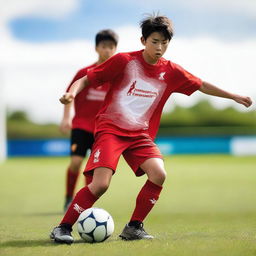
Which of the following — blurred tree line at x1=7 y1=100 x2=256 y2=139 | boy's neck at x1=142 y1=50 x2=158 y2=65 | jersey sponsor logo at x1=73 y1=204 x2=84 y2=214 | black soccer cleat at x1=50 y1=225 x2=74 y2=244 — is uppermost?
boy's neck at x1=142 y1=50 x2=158 y2=65

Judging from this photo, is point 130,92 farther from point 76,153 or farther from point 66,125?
point 76,153

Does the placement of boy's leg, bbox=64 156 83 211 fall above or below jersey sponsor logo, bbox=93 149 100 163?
below

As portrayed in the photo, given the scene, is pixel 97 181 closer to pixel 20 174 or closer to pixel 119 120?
pixel 119 120

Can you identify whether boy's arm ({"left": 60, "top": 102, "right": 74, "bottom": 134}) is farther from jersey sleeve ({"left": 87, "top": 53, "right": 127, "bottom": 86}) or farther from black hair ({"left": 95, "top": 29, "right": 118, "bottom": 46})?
jersey sleeve ({"left": 87, "top": 53, "right": 127, "bottom": 86})

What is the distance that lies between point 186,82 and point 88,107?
3.37 metres

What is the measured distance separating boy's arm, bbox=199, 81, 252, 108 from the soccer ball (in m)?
1.61

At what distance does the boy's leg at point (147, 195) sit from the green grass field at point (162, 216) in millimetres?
140

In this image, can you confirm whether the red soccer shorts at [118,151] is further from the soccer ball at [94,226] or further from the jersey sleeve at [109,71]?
the jersey sleeve at [109,71]

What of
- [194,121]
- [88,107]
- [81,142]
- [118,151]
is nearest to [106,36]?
[88,107]

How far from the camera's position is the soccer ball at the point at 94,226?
538 centimetres

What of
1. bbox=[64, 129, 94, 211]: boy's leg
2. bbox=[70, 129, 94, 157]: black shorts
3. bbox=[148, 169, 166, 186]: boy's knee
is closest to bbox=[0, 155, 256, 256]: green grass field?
bbox=[64, 129, 94, 211]: boy's leg

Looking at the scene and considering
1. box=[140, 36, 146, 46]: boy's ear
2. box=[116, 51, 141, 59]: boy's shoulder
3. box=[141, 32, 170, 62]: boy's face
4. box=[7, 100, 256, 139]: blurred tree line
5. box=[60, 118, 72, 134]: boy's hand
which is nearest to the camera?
box=[141, 32, 170, 62]: boy's face

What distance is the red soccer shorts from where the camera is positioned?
219 inches

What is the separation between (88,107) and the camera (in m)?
9.24
